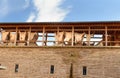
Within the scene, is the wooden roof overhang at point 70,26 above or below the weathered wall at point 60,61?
above

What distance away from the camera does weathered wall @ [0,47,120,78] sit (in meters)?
25.6

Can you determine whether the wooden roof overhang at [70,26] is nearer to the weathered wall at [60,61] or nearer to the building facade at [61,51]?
the building facade at [61,51]

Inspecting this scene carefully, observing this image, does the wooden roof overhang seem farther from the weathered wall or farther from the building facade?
the weathered wall

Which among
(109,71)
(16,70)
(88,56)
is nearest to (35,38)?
(16,70)

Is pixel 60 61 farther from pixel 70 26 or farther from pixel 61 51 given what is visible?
pixel 70 26

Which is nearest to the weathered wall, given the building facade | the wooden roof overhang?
the building facade

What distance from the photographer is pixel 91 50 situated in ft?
86.2

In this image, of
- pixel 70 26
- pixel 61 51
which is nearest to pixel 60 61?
pixel 61 51

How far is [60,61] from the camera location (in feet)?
86.8

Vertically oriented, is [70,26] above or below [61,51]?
above

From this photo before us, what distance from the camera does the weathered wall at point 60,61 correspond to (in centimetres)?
2561

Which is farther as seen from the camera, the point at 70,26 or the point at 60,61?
the point at 70,26

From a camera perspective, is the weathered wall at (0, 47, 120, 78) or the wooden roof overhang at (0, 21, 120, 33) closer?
the weathered wall at (0, 47, 120, 78)

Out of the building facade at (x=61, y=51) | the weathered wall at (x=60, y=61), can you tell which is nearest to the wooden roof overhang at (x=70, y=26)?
the building facade at (x=61, y=51)
